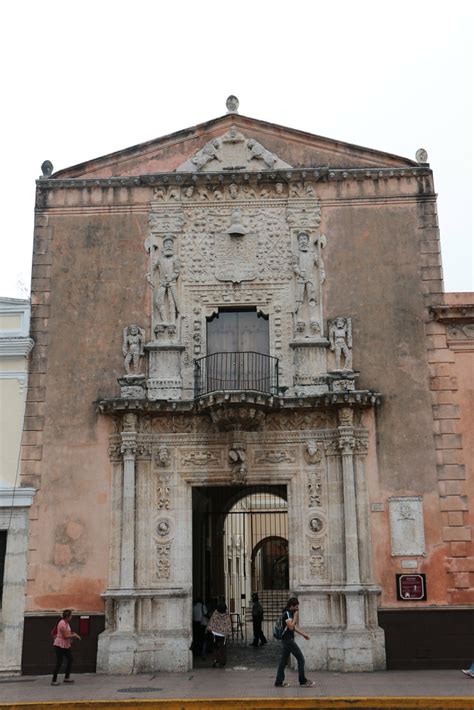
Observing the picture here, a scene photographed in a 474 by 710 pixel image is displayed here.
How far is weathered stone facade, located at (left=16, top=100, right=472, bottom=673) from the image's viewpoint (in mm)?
15875

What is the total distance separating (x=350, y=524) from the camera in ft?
52.0

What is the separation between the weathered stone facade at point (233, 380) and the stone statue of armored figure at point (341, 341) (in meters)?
0.03

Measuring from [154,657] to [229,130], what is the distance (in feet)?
37.8

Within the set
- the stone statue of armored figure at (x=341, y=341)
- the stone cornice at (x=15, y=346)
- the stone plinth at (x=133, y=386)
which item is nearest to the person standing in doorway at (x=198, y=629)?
the stone plinth at (x=133, y=386)

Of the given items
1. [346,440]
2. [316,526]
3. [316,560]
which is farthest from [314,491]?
[316,560]

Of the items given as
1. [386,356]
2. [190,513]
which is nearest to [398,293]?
[386,356]

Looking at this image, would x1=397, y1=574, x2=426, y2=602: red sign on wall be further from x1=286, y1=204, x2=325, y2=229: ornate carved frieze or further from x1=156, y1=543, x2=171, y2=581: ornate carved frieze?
x1=286, y1=204, x2=325, y2=229: ornate carved frieze

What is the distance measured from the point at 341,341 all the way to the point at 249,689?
23.5 ft

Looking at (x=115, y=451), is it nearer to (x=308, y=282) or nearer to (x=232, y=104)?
(x=308, y=282)

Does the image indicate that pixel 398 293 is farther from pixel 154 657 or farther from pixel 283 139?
pixel 154 657

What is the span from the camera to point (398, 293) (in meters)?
17.3

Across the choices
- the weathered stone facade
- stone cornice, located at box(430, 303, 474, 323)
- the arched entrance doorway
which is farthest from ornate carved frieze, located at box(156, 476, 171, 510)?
the arched entrance doorway

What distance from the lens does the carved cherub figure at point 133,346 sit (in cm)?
1706

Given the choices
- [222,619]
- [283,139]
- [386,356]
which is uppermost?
[283,139]
